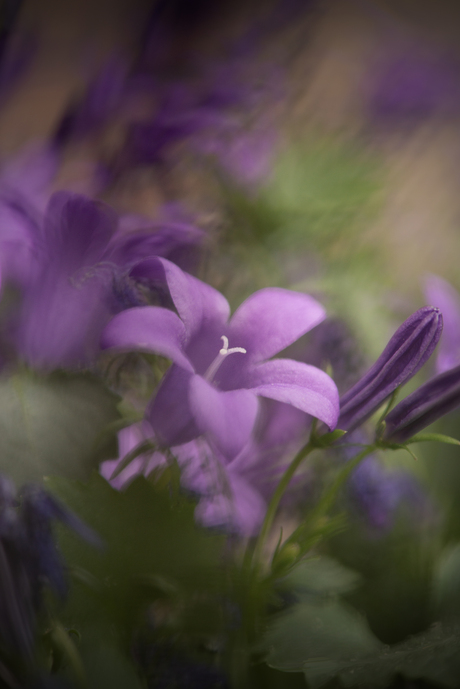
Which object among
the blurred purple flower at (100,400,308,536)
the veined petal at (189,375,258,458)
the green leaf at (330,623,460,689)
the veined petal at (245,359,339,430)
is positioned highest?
the veined petal at (245,359,339,430)

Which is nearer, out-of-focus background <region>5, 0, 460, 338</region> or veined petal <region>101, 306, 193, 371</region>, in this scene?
veined petal <region>101, 306, 193, 371</region>

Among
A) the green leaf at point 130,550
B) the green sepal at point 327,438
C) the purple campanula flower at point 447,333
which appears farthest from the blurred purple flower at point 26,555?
the purple campanula flower at point 447,333

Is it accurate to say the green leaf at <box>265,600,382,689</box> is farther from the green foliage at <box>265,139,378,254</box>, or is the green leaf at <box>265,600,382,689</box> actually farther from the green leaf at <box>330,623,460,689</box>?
the green foliage at <box>265,139,378,254</box>

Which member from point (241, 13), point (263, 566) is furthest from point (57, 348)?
point (241, 13)

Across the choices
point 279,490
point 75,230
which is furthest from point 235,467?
point 75,230

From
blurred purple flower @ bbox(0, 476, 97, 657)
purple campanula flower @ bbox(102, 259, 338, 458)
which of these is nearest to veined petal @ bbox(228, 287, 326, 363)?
purple campanula flower @ bbox(102, 259, 338, 458)

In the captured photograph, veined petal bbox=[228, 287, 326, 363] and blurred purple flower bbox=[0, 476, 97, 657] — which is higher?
veined petal bbox=[228, 287, 326, 363]
